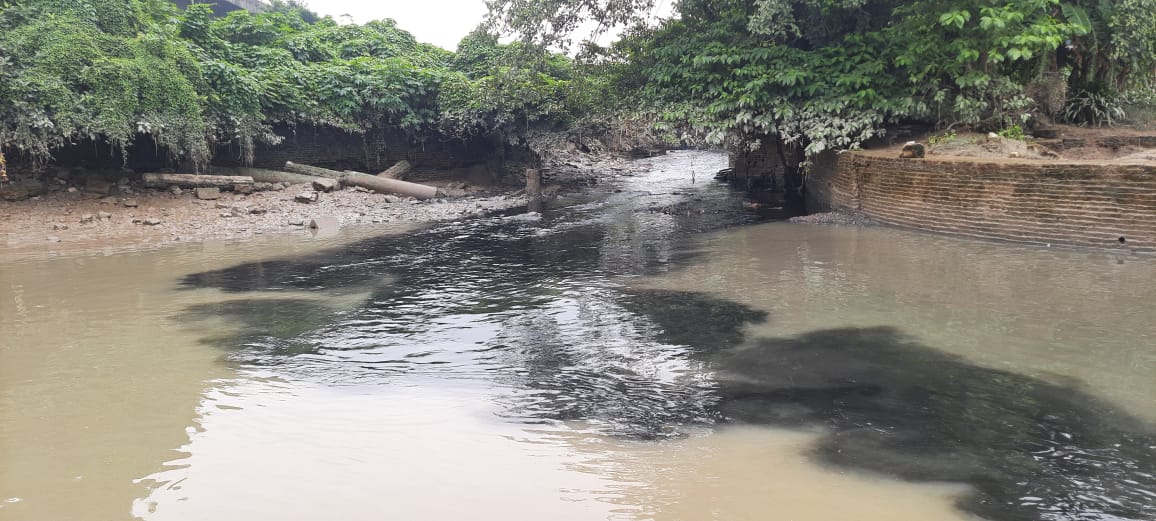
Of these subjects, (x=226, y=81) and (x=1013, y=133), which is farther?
(x=226, y=81)

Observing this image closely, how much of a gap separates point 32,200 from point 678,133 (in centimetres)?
1255

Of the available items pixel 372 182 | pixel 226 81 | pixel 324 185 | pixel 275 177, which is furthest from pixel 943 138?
pixel 226 81

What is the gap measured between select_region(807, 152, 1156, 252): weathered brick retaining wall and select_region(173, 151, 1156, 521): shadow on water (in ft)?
12.9

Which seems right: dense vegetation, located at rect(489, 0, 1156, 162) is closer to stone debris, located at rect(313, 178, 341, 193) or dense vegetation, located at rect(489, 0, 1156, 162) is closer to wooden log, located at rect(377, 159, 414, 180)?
stone debris, located at rect(313, 178, 341, 193)

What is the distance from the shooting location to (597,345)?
245 inches

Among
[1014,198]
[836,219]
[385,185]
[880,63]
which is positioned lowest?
[836,219]

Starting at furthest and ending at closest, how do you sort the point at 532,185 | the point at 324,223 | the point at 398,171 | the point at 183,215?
the point at 398,171 < the point at 532,185 < the point at 324,223 < the point at 183,215

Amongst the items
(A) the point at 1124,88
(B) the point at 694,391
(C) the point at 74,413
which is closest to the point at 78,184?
(C) the point at 74,413

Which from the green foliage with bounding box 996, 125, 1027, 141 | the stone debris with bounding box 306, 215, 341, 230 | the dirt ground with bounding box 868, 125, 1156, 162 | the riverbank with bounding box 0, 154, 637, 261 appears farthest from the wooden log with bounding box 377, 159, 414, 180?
the green foliage with bounding box 996, 125, 1027, 141

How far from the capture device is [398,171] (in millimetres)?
19906

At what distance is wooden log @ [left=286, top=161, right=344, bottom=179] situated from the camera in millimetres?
18250

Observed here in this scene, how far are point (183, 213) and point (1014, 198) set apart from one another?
14467 millimetres

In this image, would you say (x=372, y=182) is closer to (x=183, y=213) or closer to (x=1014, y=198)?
(x=183, y=213)

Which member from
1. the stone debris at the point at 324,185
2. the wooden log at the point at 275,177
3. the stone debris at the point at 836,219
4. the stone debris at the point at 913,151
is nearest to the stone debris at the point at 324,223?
the stone debris at the point at 324,185
